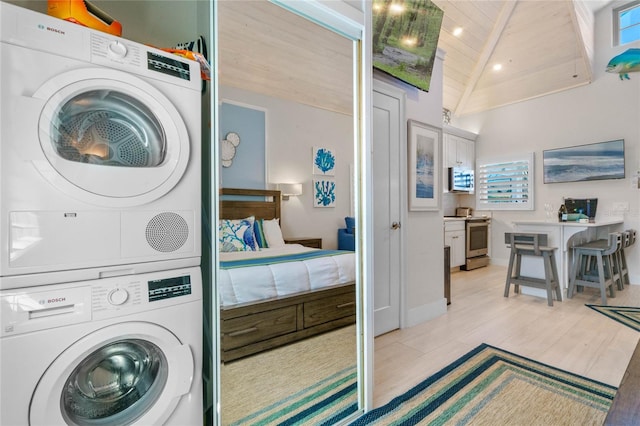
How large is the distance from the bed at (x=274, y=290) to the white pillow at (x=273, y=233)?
0.02 metres

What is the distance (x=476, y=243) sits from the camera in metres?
5.60

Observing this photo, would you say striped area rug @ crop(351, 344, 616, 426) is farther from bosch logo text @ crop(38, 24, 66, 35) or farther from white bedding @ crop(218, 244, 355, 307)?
bosch logo text @ crop(38, 24, 66, 35)

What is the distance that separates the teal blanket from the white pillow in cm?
8

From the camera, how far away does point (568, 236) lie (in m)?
3.58

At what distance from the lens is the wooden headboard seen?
4.73 ft

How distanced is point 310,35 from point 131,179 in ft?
4.05

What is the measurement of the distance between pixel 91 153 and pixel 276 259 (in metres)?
0.99

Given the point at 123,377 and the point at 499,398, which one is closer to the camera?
the point at 123,377

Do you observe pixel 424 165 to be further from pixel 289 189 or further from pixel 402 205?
pixel 289 189

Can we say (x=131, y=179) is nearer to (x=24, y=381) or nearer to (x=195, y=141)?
(x=195, y=141)

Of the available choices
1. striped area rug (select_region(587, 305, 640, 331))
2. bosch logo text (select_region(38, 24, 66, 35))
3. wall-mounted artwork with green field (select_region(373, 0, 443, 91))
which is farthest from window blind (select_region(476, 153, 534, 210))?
bosch logo text (select_region(38, 24, 66, 35))

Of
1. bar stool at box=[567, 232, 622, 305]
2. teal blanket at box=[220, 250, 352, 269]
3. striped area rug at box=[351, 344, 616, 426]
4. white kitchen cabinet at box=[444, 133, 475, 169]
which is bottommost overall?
striped area rug at box=[351, 344, 616, 426]

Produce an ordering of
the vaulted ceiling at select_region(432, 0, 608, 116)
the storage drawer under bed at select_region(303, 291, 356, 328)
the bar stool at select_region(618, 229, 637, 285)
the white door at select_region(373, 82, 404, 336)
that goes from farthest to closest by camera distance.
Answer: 1. the vaulted ceiling at select_region(432, 0, 608, 116)
2. the bar stool at select_region(618, 229, 637, 285)
3. the white door at select_region(373, 82, 404, 336)
4. the storage drawer under bed at select_region(303, 291, 356, 328)

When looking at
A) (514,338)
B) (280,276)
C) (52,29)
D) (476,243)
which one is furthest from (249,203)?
(476,243)
